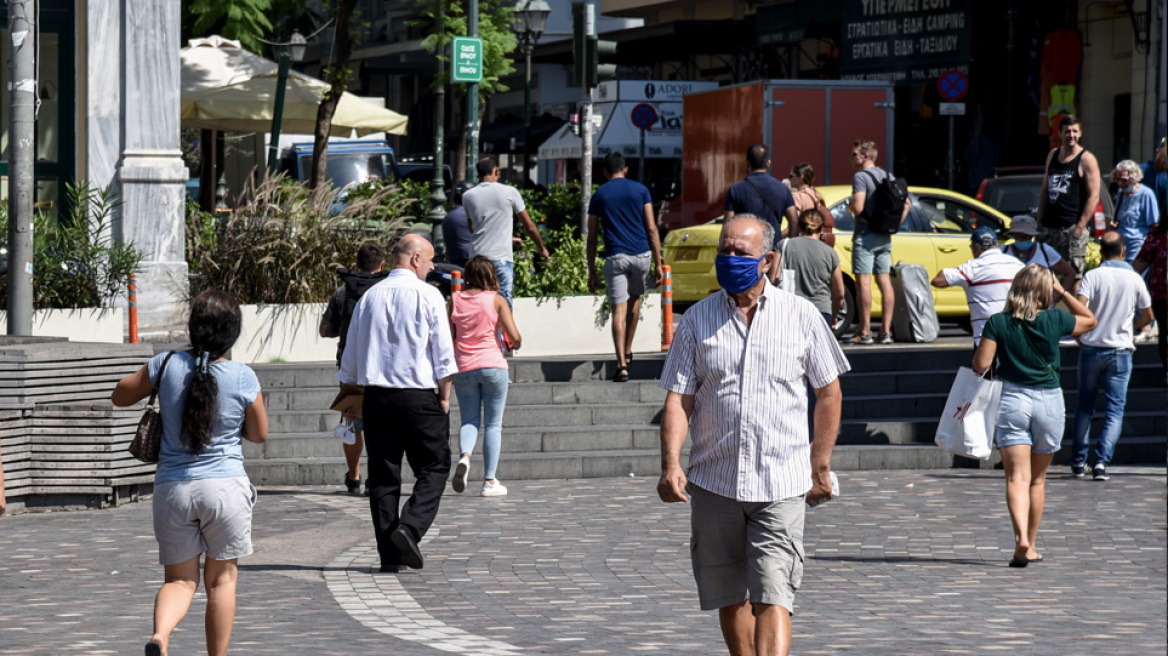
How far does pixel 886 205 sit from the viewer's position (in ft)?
53.4

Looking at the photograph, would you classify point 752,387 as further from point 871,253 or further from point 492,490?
point 871,253

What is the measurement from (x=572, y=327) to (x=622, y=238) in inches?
94.7

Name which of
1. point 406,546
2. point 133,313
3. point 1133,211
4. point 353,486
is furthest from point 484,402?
point 1133,211

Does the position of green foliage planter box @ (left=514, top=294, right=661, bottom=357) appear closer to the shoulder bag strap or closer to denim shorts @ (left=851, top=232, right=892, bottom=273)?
denim shorts @ (left=851, top=232, right=892, bottom=273)

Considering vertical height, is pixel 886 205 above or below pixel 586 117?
below

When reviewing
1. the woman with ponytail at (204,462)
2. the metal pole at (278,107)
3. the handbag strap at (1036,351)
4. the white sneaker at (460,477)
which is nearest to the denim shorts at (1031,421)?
the handbag strap at (1036,351)

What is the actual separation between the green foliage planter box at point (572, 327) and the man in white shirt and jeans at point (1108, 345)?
4.74 metres

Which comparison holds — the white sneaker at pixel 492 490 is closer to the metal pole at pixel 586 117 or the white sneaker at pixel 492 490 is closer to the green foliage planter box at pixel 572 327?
the green foliage planter box at pixel 572 327

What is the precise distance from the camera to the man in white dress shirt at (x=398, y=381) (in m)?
9.20

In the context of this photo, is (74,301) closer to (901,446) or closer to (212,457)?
(901,446)

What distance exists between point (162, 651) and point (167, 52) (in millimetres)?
11846

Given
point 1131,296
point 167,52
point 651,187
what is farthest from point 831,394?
point 651,187

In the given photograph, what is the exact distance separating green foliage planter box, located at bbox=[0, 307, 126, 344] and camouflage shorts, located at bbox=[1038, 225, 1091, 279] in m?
8.00

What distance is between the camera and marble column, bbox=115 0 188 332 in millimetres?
16641
